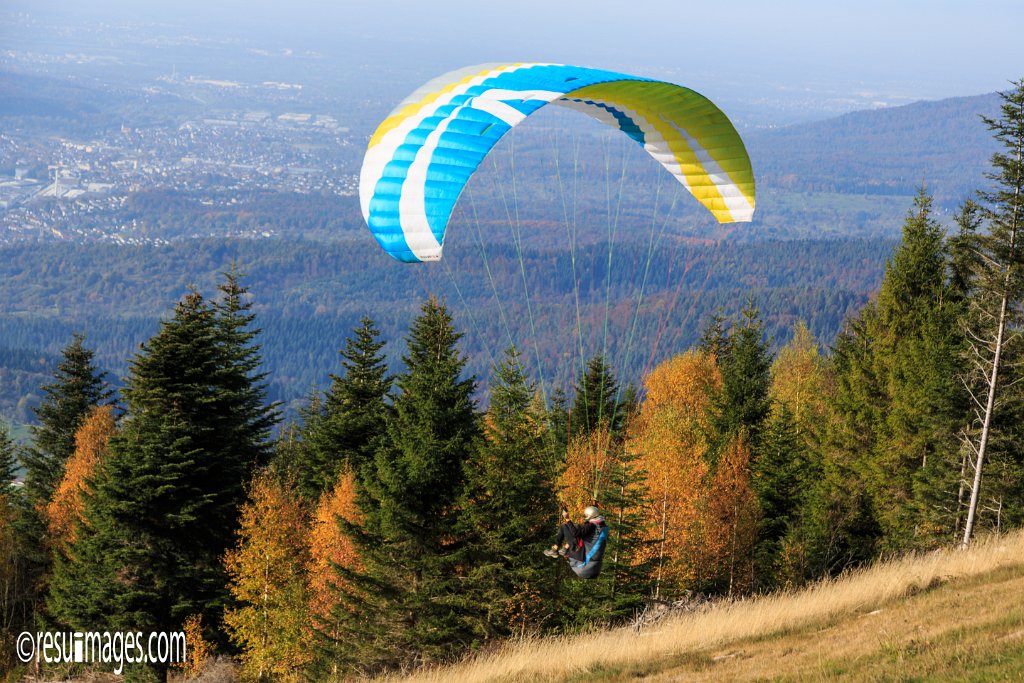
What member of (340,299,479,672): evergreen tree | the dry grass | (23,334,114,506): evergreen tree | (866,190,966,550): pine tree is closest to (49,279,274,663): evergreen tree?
(340,299,479,672): evergreen tree

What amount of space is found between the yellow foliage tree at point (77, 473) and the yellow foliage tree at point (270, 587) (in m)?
8.30

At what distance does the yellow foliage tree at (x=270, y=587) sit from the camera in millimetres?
33625

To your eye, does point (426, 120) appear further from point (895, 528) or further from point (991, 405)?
point (895, 528)

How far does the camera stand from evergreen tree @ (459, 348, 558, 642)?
2848 centimetres

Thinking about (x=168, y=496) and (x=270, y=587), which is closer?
(x=270, y=587)

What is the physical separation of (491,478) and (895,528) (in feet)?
47.8

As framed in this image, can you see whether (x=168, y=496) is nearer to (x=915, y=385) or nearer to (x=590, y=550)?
(x=590, y=550)

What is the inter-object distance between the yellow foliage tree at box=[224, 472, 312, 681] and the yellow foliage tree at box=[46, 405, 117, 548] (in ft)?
27.2

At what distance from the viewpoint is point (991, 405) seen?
2823 cm

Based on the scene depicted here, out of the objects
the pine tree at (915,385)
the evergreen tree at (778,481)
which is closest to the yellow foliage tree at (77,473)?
the evergreen tree at (778,481)

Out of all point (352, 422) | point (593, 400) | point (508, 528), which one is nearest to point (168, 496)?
point (352, 422)

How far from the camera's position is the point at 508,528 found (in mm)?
28891

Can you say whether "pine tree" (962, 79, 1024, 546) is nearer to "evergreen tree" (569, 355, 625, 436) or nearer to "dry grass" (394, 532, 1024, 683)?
"dry grass" (394, 532, 1024, 683)

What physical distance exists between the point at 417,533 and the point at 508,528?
269cm
